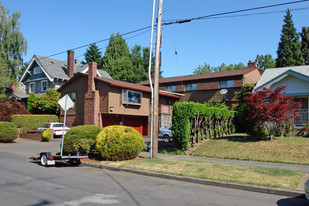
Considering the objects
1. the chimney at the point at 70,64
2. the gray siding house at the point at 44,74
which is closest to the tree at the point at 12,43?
the gray siding house at the point at 44,74

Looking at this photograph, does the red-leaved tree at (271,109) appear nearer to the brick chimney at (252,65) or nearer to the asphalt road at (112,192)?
the asphalt road at (112,192)

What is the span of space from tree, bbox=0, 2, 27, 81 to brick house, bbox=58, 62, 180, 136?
17310mm

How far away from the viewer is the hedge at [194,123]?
14.9m

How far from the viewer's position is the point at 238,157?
13.3 metres

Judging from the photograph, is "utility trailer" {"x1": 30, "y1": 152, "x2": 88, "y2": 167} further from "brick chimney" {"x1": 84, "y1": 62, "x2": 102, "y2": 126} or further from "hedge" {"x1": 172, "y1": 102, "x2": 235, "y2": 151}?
"brick chimney" {"x1": 84, "y1": 62, "x2": 102, "y2": 126}

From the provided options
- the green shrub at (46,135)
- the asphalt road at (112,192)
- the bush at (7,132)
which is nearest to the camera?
the asphalt road at (112,192)

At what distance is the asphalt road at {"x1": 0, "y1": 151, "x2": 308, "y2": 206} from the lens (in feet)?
20.4

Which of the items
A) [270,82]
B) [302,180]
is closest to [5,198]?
[302,180]

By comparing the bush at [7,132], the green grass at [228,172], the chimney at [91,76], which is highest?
the chimney at [91,76]

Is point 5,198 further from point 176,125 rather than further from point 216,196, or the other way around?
point 176,125

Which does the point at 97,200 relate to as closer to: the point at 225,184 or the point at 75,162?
the point at 225,184

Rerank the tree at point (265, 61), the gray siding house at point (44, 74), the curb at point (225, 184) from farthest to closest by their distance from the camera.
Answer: the tree at point (265, 61) → the gray siding house at point (44, 74) → the curb at point (225, 184)

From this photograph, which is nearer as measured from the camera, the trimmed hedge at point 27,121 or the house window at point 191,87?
the trimmed hedge at point 27,121

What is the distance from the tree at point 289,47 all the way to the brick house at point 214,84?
8362 mm
